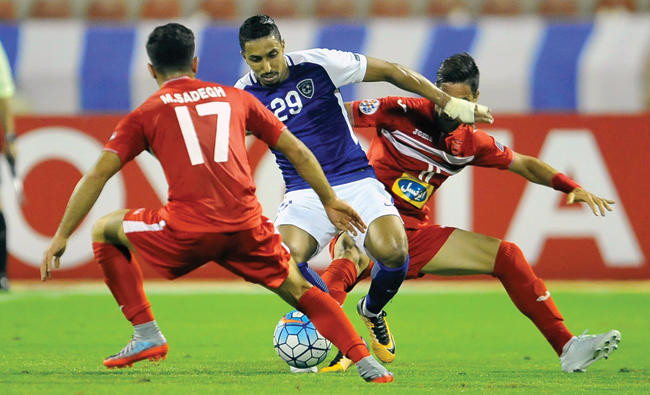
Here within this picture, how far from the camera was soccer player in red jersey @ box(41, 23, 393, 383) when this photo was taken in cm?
493

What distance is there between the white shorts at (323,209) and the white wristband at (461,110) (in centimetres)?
73

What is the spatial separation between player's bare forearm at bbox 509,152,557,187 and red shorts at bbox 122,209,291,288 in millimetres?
1969

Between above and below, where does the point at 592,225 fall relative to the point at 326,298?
below

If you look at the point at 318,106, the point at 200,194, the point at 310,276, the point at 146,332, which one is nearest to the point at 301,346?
the point at 310,276

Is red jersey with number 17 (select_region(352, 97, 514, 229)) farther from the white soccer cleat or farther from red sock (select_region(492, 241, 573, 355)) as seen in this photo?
the white soccer cleat

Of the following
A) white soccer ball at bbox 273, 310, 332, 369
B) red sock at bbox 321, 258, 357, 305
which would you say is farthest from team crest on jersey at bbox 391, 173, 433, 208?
white soccer ball at bbox 273, 310, 332, 369

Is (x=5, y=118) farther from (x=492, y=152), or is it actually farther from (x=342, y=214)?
(x=342, y=214)

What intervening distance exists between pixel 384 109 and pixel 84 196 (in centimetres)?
233

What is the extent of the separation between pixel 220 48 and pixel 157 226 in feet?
29.8

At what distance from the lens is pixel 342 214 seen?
5.09 meters

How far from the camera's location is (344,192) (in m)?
6.29

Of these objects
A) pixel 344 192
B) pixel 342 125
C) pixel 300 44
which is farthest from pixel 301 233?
pixel 300 44

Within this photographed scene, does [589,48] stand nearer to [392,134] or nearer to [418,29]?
[418,29]

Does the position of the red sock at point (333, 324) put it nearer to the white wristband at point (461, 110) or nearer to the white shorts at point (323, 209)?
the white shorts at point (323, 209)
